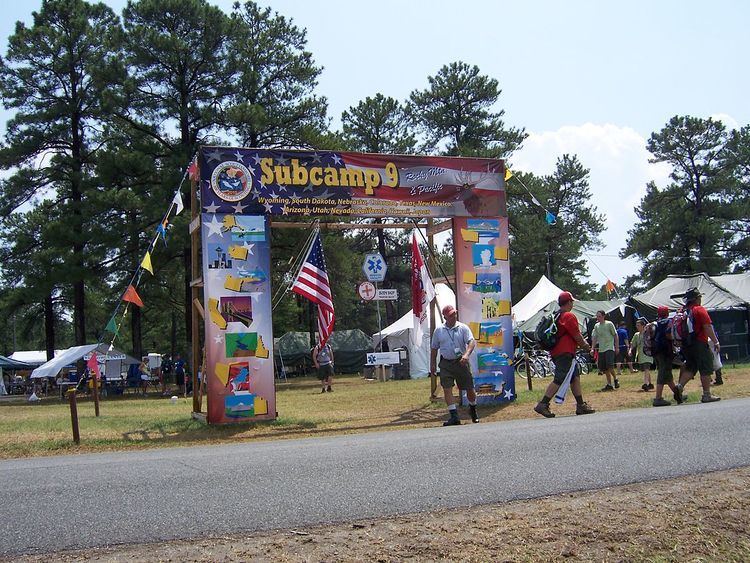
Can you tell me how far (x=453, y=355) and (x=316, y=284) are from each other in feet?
12.4

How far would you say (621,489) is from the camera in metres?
6.43

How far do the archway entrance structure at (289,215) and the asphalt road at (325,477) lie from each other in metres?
3.94

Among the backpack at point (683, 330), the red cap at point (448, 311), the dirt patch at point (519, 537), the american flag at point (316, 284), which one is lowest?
the dirt patch at point (519, 537)

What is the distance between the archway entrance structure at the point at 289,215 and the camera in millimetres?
13406

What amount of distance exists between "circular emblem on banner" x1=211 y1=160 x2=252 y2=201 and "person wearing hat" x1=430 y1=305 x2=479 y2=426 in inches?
171

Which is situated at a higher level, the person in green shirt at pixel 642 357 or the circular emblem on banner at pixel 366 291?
the circular emblem on banner at pixel 366 291

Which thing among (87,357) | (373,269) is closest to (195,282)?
(373,269)

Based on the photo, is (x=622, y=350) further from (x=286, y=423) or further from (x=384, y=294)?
(x=286, y=423)

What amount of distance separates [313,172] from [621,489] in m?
9.30

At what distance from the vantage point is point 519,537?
527 centimetres

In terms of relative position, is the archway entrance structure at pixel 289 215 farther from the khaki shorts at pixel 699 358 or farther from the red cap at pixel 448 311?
the khaki shorts at pixel 699 358

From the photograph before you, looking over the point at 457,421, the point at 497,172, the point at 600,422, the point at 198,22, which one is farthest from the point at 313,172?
the point at 198,22

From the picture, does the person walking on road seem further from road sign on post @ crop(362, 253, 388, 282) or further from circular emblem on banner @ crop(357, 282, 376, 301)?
circular emblem on banner @ crop(357, 282, 376, 301)

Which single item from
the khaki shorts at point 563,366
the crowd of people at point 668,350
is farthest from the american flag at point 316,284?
the khaki shorts at point 563,366
